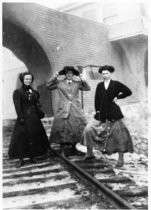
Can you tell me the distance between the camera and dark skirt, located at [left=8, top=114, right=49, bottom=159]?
5.09 m

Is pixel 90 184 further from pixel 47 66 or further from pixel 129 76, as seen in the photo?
pixel 129 76

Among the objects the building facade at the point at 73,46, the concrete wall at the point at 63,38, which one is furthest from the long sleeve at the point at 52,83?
the concrete wall at the point at 63,38

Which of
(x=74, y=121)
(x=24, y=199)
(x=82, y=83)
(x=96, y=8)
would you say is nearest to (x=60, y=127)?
(x=74, y=121)

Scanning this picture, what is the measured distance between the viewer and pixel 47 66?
1162 cm

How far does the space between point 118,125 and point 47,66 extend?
7294 millimetres

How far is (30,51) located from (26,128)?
7.13 m

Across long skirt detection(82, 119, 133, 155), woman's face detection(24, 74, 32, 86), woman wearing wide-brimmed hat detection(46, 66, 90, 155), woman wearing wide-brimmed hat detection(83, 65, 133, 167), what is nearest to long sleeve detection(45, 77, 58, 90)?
woman wearing wide-brimmed hat detection(46, 66, 90, 155)

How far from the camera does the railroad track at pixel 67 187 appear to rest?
340 centimetres

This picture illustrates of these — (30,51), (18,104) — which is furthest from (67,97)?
(30,51)

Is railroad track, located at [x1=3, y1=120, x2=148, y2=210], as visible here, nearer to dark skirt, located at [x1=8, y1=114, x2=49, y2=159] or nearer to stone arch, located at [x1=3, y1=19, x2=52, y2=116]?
dark skirt, located at [x1=8, y1=114, x2=49, y2=159]

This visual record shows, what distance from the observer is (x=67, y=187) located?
3.96 metres

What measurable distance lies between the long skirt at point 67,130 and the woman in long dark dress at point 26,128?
0.31 metres

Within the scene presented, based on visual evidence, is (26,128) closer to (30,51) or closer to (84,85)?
(84,85)

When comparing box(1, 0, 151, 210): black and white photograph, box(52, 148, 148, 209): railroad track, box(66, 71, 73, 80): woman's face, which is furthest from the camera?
box(66, 71, 73, 80): woman's face
